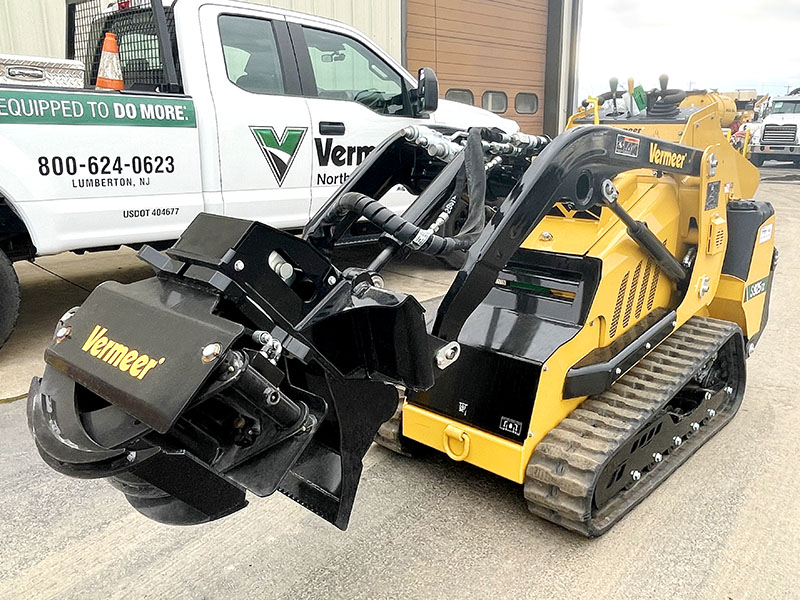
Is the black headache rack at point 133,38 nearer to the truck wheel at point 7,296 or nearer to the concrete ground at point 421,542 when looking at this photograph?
the truck wheel at point 7,296

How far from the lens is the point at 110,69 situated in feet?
17.0

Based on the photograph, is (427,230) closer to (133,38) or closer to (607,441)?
(607,441)

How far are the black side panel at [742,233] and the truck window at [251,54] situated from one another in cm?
347

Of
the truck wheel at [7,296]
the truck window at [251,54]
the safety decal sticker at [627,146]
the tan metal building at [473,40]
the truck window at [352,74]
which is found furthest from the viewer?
the tan metal building at [473,40]

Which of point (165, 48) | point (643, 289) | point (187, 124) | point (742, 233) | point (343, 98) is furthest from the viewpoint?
point (343, 98)

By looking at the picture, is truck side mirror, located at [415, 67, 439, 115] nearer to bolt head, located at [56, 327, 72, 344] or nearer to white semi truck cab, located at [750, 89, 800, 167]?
bolt head, located at [56, 327, 72, 344]

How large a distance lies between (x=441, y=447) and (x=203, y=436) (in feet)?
4.75

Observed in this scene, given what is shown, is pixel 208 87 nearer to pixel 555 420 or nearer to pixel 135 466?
pixel 555 420

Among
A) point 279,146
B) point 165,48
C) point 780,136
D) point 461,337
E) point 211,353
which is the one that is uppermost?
point 165,48

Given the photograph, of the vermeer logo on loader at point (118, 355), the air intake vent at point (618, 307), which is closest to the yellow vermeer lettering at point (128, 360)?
the vermeer logo on loader at point (118, 355)

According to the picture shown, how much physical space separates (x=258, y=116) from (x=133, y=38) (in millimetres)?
1278

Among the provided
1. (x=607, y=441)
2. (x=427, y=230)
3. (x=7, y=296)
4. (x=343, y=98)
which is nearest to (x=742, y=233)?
(x=607, y=441)

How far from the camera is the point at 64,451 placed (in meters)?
1.66

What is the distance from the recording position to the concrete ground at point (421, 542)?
97.6 inches
